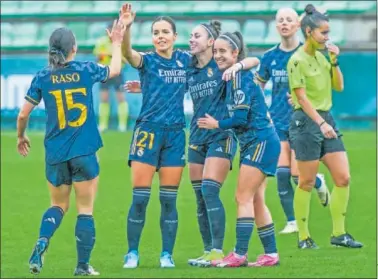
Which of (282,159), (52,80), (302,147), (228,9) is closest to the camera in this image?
(52,80)

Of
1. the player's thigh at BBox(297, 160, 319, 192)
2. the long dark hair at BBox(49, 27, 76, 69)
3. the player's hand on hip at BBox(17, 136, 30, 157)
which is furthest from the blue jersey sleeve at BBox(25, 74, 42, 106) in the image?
the player's thigh at BBox(297, 160, 319, 192)

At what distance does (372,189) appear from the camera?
1731 cm

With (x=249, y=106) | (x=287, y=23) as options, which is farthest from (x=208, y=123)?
(x=287, y=23)

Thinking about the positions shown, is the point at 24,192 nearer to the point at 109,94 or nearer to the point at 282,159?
the point at 282,159

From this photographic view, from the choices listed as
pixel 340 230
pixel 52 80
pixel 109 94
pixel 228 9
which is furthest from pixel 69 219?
pixel 228 9

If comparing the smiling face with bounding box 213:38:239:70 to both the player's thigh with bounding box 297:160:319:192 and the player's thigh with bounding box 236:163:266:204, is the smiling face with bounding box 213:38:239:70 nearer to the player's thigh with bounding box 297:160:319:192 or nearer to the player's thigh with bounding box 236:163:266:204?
the player's thigh with bounding box 236:163:266:204

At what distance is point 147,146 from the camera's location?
11438 mm

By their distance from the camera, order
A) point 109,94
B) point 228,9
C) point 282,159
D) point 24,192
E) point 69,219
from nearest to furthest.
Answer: point 282,159, point 69,219, point 24,192, point 109,94, point 228,9

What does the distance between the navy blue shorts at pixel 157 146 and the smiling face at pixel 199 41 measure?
763 mm

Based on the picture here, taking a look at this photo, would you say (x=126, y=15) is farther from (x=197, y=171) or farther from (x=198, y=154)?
(x=197, y=171)

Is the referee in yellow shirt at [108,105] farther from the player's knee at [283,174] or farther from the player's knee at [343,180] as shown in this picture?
the player's knee at [343,180]

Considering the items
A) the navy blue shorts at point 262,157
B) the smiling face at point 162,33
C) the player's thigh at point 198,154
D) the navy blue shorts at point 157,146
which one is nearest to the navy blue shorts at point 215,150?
the player's thigh at point 198,154

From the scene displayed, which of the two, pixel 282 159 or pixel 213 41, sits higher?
pixel 213 41

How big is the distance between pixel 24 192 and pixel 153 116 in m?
7.37
